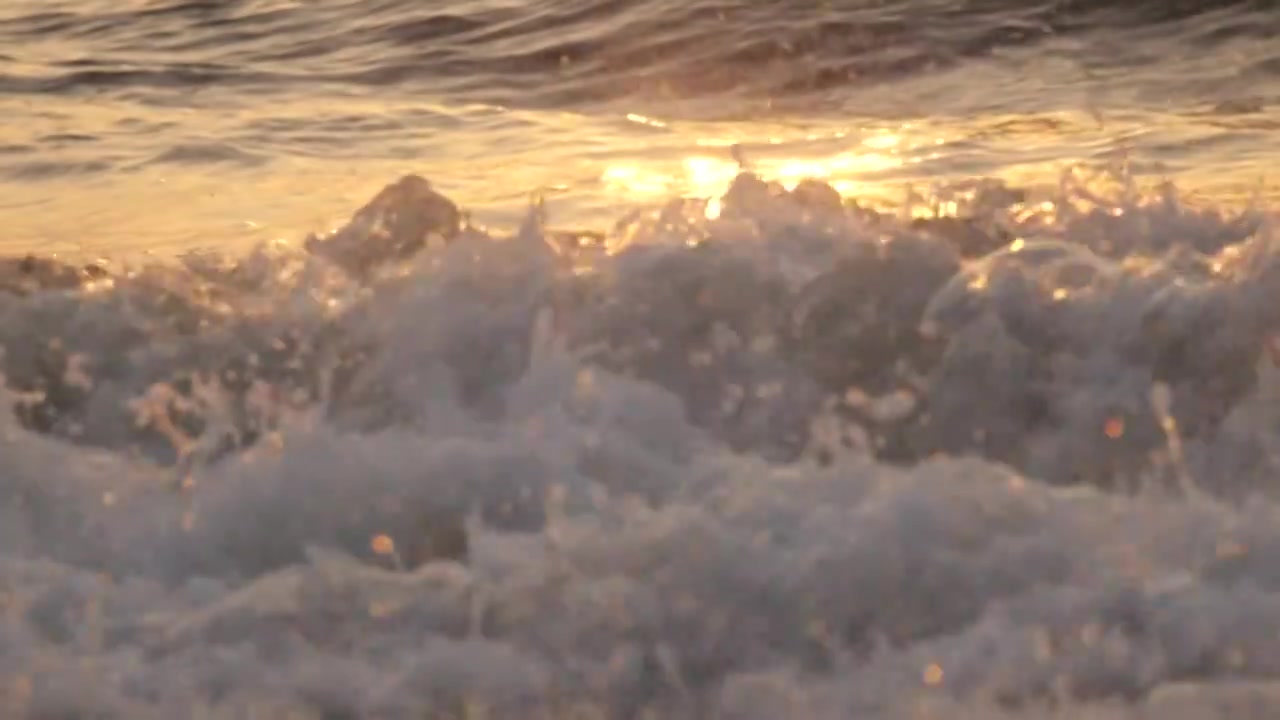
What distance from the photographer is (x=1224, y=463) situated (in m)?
3.12

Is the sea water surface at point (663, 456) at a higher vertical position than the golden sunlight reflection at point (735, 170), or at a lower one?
higher

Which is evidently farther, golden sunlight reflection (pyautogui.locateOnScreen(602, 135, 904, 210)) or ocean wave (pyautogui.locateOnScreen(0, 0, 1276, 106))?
Answer: ocean wave (pyautogui.locateOnScreen(0, 0, 1276, 106))

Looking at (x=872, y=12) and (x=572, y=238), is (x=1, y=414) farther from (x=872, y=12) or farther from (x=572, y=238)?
(x=872, y=12)

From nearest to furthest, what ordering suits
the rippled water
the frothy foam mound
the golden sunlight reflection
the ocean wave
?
the frothy foam mound, the golden sunlight reflection, the rippled water, the ocean wave

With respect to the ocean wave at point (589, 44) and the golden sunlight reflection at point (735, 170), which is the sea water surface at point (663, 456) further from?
the ocean wave at point (589, 44)

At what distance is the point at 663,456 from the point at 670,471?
0.19 feet

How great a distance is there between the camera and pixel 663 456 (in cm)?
320

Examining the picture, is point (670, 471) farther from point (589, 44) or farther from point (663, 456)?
point (589, 44)

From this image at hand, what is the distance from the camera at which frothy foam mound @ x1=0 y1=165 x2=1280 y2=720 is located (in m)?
2.69

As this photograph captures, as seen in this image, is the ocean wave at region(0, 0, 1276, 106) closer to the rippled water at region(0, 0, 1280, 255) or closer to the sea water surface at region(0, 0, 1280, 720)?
the rippled water at region(0, 0, 1280, 255)

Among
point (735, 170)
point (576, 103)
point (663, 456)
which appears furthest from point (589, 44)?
point (663, 456)

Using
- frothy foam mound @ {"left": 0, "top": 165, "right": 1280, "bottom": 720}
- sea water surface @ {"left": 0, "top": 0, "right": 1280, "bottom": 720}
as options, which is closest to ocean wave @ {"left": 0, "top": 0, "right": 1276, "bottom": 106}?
sea water surface @ {"left": 0, "top": 0, "right": 1280, "bottom": 720}

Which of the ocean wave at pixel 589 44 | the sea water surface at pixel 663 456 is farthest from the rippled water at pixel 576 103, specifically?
the sea water surface at pixel 663 456

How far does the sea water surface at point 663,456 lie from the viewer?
2695 millimetres
